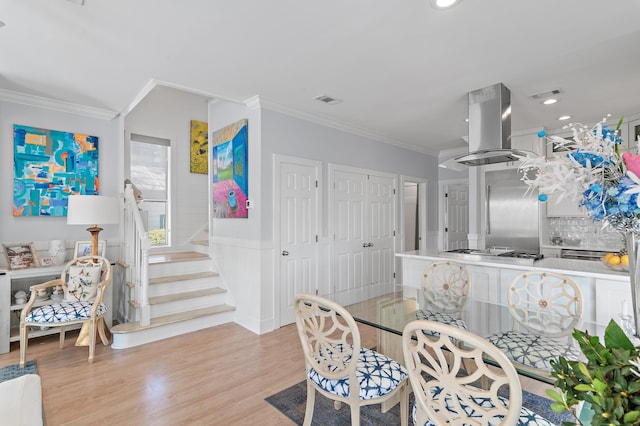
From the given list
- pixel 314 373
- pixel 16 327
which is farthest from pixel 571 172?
pixel 16 327

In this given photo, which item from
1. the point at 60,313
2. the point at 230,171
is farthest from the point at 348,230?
the point at 60,313

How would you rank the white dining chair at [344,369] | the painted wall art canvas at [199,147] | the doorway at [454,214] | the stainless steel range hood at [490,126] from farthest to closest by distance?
the doorway at [454,214]
the painted wall art canvas at [199,147]
the stainless steel range hood at [490,126]
the white dining chair at [344,369]

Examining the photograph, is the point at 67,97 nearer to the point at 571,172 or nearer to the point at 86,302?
the point at 86,302

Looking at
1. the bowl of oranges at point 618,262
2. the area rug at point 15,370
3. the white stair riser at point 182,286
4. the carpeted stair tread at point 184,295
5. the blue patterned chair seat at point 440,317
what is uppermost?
the bowl of oranges at point 618,262

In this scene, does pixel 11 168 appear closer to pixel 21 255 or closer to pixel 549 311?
pixel 21 255

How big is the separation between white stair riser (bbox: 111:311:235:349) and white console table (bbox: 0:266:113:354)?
24.6 inches

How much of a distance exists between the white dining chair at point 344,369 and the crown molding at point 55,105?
12.3 feet

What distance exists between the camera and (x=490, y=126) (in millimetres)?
3174

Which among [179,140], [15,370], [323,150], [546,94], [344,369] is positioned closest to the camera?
[344,369]

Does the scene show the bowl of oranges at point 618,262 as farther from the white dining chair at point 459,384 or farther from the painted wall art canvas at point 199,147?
the painted wall art canvas at point 199,147

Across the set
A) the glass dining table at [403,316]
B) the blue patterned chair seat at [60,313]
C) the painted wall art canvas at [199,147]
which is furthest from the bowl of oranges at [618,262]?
the painted wall art canvas at [199,147]

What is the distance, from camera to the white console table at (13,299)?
317 centimetres

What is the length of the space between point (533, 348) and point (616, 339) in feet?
4.79

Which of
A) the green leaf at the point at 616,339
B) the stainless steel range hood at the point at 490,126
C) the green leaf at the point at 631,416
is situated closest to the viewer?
the green leaf at the point at 631,416
